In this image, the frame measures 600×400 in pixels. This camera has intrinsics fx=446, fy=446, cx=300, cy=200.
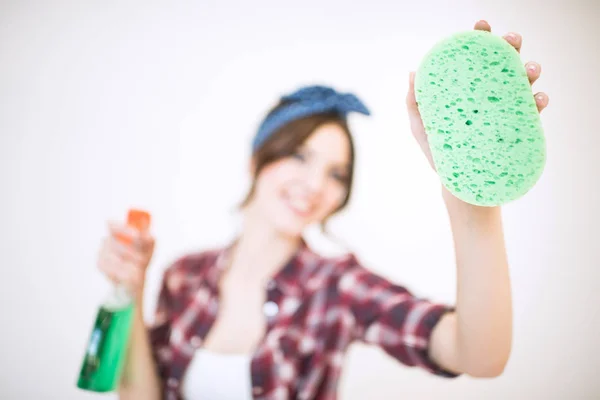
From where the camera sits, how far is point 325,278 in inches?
31.9

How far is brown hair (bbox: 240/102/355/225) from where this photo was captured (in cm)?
83

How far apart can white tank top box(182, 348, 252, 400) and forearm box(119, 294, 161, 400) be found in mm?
58

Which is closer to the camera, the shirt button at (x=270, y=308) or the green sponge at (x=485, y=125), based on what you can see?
the green sponge at (x=485, y=125)

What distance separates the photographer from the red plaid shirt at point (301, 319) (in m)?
0.76

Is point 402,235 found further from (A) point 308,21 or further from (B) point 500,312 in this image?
(A) point 308,21

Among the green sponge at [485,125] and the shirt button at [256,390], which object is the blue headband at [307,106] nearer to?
the green sponge at [485,125]

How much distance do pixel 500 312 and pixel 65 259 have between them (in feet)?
2.49

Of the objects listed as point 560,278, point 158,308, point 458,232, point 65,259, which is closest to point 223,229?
point 158,308

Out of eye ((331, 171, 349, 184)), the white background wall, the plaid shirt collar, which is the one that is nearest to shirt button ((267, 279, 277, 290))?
the plaid shirt collar

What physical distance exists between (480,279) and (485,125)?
0.21 metres

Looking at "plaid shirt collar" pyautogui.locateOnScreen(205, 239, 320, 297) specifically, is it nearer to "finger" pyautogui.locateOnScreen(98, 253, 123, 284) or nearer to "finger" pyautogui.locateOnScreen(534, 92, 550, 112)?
"finger" pyautogui.locateOnScreen(98, 253, 123, 284)

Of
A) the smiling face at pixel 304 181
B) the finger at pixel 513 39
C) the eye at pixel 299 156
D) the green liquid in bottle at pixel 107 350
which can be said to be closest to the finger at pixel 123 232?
the green liquid in bottle at pixel 107 350

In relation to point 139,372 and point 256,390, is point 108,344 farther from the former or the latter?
point 256,390

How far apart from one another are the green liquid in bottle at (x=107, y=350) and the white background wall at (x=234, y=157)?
4cm
